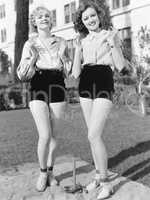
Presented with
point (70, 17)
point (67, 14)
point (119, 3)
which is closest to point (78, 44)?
point (119, 3)

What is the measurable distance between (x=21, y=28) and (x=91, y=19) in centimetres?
1241

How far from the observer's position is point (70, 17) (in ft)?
106

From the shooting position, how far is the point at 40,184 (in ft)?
15.1

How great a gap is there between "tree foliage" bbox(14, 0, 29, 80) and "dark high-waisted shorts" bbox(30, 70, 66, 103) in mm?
11911

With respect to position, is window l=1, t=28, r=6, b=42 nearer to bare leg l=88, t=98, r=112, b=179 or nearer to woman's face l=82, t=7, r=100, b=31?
woman's face l=82, t=7, r=100, b=31

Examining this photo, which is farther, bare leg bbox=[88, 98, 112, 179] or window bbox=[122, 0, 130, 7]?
window bbox=[122, 0, 130, 7]

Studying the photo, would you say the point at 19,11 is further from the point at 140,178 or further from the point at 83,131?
the point at 140,178

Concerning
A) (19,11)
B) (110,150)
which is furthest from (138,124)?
(19,11)

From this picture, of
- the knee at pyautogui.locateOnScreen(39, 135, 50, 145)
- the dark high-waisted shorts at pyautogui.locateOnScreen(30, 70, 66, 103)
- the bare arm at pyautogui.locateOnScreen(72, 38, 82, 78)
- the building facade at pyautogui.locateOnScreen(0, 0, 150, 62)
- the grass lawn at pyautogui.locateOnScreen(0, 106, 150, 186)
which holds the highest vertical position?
the building facade at pyautogui.locateOnScreen(0, 0, 150, 62)

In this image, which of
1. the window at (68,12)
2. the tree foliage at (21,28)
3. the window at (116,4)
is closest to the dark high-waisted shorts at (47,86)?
the tree foliage at (21,28)

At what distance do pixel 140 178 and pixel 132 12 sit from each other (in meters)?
19.5

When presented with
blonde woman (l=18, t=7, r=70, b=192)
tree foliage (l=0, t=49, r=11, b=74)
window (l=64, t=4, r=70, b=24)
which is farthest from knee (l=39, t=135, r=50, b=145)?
tree foliage (l=0, t=49, r=11, b=74)

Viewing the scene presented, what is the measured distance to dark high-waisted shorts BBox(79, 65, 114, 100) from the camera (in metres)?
4.20

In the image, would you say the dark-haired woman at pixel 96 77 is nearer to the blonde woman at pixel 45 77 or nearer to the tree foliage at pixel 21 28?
the blonde woman at pixel 45 77
